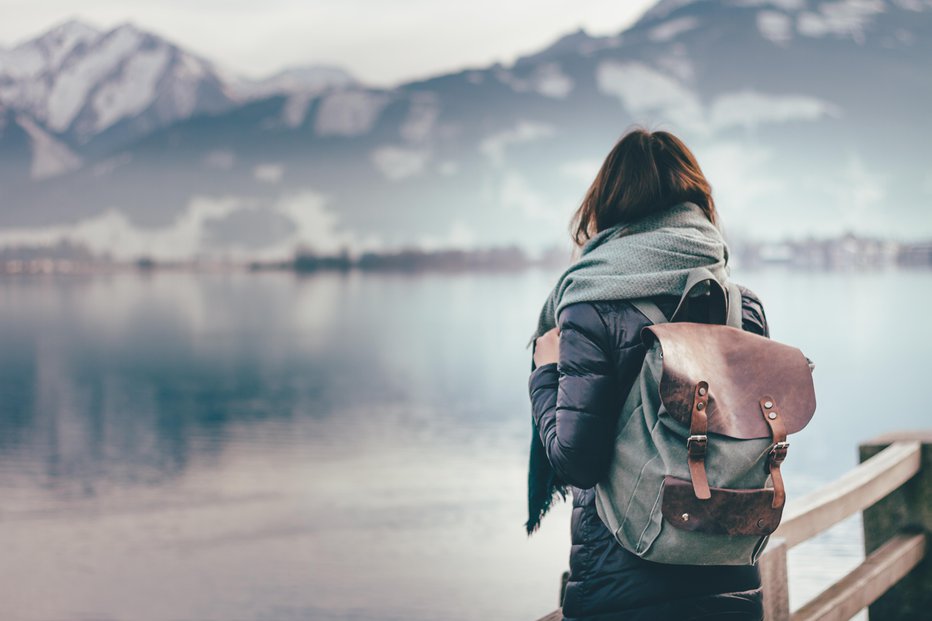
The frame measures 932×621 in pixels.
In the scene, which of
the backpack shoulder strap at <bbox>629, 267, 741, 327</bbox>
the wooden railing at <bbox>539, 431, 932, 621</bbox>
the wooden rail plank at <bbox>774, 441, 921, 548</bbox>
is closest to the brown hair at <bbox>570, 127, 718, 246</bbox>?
the backpack shoulder strap at <bbox>629, 267, 741, 327</bbox>

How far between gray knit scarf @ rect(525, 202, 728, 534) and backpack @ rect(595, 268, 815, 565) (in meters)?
0.04

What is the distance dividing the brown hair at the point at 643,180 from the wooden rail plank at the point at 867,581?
3.68 feet

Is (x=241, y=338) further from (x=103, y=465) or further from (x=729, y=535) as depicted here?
(x=729, y=535)

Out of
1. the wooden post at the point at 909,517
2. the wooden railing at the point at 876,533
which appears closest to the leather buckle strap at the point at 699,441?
the wooden railing at the point at 876,533

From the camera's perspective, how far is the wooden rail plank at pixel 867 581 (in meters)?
2.51

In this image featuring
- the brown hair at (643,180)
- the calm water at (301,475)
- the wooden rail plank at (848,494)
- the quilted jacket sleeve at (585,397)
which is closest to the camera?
the quilted jacket sleeve at (585,397)

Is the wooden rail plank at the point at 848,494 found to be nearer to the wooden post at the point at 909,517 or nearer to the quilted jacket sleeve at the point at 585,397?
the wooden post at the point at 909,517

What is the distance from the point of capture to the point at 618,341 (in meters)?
1.60

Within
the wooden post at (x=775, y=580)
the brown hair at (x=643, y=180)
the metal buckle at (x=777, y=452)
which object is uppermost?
the brown hair at (x=643, y=180)

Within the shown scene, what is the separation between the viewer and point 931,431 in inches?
128

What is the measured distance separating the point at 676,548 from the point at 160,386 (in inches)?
2334

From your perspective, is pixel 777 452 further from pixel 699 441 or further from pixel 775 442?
pixel 699 441

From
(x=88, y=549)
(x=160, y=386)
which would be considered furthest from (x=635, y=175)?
(x=160, y=386)

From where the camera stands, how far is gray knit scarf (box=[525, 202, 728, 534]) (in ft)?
5.27
